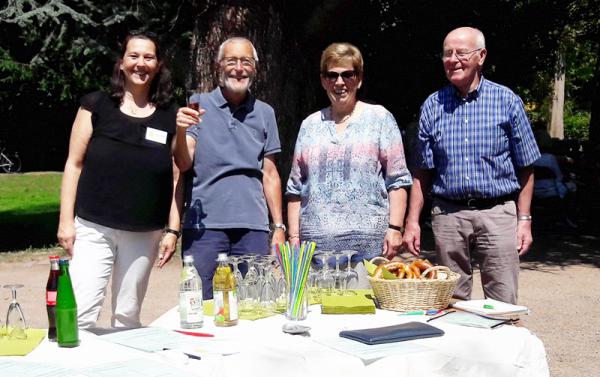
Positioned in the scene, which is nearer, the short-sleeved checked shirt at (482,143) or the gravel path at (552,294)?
the short-sleeved checked shirt at (482,143)

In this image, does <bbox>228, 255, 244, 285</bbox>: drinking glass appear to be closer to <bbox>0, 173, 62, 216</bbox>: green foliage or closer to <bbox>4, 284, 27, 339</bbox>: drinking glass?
<bbox>4, 284, 27, 339</bbox>: drinking glass

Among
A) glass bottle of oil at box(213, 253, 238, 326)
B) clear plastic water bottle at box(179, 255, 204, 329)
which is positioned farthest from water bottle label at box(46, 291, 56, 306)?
glass bottle of oil at box(213, 253, 238, 326)

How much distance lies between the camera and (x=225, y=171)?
161 inches

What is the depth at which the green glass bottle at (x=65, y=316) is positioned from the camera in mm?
2943

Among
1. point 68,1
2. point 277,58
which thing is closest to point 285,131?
point 277,58

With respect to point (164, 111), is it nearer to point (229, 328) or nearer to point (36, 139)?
point (229, 328)

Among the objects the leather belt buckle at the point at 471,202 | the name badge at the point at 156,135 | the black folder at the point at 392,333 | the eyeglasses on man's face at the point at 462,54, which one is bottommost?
the black folder at the point at 392,333

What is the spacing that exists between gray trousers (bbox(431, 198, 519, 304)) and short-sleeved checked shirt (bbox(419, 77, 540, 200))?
0.10 meters

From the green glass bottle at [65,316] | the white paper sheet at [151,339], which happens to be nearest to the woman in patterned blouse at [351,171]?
the white paper sheet at [151,339]

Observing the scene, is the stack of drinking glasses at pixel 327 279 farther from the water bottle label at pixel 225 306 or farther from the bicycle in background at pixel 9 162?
the bicycle in background at pixel 9 162

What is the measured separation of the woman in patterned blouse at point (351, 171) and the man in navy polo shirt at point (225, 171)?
0.89 feet

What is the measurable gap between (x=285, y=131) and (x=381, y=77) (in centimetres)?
590

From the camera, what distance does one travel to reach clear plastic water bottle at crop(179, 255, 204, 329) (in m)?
3.19

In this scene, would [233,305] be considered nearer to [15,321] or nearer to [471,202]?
[15,321]
